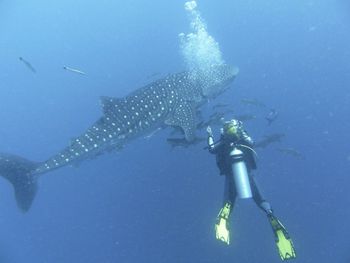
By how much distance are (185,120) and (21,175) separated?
486 centimetres

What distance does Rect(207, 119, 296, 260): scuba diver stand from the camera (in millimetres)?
7820

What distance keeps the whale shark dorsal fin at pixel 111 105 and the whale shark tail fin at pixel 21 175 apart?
8.13ft

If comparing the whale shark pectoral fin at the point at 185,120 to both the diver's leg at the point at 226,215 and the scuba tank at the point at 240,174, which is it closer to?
the diver's leg at the point at 226,215

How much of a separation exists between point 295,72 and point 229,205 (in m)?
22.5

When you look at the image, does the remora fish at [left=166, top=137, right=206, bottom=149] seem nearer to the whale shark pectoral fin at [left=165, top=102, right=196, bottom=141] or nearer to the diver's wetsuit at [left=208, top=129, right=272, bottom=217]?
the whale shark pectoral fin at [left=165, top=102, right=196, bottom=141]

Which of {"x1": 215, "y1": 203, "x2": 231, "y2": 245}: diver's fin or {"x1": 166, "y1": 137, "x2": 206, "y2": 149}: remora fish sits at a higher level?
{"x1": 166, "y1": 137, "x2": 206, "y2": 149}: remora fish

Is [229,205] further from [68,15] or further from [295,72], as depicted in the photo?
[68,15]

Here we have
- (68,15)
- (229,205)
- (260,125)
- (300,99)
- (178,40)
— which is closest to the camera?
(229,205)

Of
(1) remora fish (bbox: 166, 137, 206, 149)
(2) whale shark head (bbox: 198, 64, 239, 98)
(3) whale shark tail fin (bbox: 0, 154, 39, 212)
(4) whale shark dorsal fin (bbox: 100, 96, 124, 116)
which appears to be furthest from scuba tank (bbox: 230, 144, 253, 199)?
(3) whale shark tail fin (bbox: 0, 154, 39, 212)

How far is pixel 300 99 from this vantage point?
2480 cm

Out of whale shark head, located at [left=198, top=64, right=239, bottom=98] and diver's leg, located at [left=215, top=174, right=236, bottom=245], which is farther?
whale shark head, located at [left=198, top=64, right=239, bottom=98]

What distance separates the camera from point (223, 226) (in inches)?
314

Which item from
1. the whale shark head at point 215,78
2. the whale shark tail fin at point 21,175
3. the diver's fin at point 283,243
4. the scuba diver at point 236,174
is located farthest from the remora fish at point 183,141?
the diver's fin at point 283,243

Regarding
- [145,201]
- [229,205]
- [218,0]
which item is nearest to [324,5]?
[218,0]
